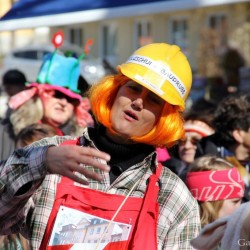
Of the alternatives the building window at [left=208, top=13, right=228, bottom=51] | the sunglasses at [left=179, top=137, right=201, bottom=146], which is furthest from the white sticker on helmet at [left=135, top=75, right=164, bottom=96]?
the building window at [left=208, top=13, right=228, bottom=51]

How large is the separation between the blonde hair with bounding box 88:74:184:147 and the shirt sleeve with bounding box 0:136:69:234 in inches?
14.9

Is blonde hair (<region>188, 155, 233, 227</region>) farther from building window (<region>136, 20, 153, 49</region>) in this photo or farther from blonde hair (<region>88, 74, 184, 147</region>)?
building window (<region>136, 20, 153, 49</region>)

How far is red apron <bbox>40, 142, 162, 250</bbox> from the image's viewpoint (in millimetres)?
2982

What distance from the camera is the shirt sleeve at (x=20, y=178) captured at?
2713mm

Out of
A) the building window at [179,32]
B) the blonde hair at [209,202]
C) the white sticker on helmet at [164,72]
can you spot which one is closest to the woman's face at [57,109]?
the blonde hair at [209,202]

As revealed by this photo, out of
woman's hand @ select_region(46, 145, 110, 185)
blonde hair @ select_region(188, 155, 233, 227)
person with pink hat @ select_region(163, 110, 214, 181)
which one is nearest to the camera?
→ woman's hand @ select_region(46, 145, 110, 185)

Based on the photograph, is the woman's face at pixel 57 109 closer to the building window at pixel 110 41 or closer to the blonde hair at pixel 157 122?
the blonde hair at pixel 157 122

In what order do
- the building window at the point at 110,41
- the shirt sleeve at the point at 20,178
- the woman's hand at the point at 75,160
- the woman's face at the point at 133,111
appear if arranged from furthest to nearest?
the building window at the point at 110,41 < the woman's face at the point at 133,111 < the shirt sleeve at the point at 20,178 < the woman's hand at the point at 75,160

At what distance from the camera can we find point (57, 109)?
5875 mm

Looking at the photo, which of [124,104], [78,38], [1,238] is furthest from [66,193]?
[78,38]

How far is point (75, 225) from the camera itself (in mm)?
2992

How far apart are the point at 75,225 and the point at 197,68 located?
19.6 metres

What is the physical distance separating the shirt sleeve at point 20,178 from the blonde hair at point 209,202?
4.78 ft

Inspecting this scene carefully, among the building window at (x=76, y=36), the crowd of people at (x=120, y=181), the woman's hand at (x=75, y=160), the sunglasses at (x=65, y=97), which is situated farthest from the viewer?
the building window at (x=76, y=36)
